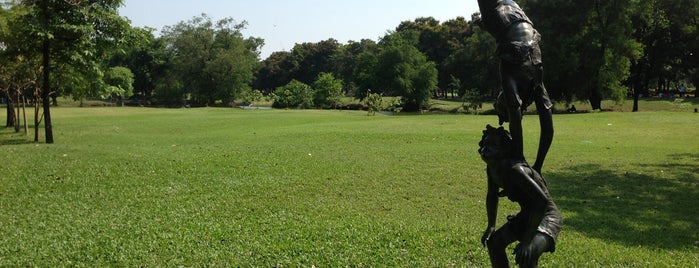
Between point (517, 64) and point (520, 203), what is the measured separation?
0.95 meters

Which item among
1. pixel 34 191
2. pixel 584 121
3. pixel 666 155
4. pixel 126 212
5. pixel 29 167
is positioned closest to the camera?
pixel 126 212

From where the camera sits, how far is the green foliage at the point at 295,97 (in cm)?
5988

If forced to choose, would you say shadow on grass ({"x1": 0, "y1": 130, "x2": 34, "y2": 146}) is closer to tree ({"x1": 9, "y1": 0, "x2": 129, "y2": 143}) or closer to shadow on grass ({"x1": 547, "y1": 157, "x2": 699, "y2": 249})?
tree ({"x1": 9, "y1": 0, "x2": 129, "y2": 143})

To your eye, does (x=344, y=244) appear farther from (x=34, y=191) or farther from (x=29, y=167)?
(x=29, y=167)

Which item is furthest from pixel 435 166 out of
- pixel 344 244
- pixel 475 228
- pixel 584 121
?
pixel 584 121

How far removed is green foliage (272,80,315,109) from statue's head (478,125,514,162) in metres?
56.4

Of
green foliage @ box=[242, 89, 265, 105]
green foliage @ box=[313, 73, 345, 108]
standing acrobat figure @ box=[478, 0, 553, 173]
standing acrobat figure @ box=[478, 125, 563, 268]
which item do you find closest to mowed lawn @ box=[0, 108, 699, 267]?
standing acrobat figure @ box=[478, 125, 563, 268]

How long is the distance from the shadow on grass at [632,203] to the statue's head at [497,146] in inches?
183

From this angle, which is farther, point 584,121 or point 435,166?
point 584,121

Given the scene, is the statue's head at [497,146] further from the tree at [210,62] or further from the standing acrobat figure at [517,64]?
the tree at [210,62]

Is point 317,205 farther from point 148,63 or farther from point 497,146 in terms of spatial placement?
point 148,63

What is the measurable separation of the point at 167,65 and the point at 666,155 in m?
72.6

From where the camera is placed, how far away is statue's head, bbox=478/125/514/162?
315cm

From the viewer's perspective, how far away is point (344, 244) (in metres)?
6.35
